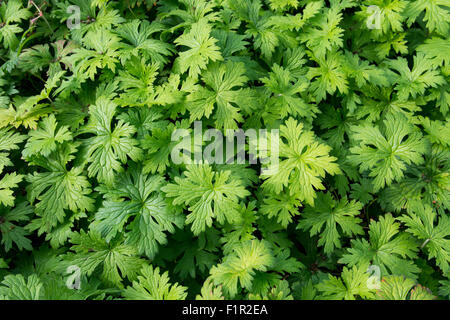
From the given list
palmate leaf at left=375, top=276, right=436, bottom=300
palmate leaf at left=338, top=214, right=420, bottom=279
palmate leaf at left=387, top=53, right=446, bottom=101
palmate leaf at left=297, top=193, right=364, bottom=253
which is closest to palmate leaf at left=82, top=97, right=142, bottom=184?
palmate leaf at left=297, top=193, right=364, bottom=253

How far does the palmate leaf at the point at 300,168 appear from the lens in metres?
2.27

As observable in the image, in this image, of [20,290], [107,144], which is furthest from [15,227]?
[107,144]

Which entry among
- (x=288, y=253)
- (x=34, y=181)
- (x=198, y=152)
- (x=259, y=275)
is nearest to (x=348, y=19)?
(x=198, y=152)

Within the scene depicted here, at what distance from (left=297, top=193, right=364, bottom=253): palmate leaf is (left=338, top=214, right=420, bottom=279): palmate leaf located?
10 cm

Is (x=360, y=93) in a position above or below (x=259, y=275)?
above

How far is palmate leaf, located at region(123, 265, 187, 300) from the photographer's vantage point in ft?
6.82

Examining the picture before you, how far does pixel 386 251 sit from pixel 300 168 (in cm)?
77

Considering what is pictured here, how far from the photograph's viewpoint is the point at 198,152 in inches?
95.4

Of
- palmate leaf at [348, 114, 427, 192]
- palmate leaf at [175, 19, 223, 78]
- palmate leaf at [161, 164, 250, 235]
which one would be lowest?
palmate leaf at [161, 164, 250, 235]

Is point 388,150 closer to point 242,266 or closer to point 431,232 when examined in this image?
point 431,232

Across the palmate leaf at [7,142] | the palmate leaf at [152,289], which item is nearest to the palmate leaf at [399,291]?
the palmate leaf at [152,289]

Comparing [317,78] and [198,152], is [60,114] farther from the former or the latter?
[317,78]

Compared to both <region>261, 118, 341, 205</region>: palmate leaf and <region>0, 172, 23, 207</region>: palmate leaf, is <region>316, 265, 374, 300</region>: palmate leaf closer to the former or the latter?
<region>261, 118, 341, 205</region>: palmate leaf
